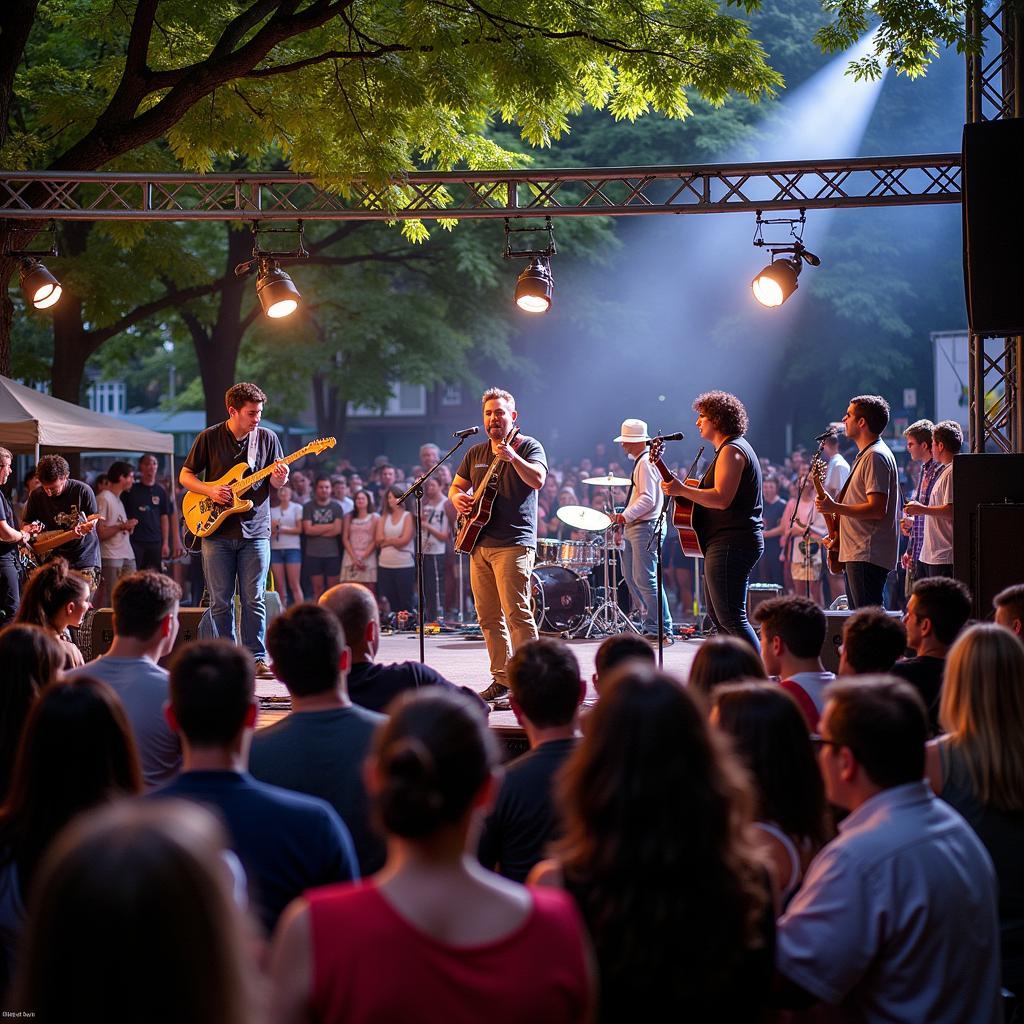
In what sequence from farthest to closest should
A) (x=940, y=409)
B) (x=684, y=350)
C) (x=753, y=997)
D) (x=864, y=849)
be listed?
(x=684, y=350), (x=940, y=409), (x=864, y=849), (x=753, y=997)

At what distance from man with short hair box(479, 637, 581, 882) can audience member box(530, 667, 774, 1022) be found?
1.05 m

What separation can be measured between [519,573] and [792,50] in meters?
24.0

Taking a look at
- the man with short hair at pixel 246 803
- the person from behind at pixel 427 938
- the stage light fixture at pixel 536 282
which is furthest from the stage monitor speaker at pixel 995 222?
Result: the person from behind at pixel 427 938

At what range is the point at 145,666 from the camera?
4.21 meters

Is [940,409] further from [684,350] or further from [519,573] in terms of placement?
[519,573]

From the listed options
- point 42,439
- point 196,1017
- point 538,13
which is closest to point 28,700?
point 196,1017

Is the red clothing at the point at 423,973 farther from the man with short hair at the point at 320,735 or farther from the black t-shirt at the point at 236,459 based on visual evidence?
the black t-shirt at the point at 236,459

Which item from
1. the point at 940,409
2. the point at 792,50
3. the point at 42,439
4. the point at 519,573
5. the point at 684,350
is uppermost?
the point at 792,50

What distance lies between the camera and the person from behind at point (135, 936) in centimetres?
117

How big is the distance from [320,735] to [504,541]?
485 cm

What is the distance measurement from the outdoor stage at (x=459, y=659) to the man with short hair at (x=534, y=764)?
405cm

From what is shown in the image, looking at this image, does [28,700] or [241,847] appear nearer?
[241,847]

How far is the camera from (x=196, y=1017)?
1177mm

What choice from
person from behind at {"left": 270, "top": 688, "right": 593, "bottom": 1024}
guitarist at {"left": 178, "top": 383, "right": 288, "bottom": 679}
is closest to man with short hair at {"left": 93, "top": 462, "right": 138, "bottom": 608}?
guitarist at {"left": 178, "top": 383, "right": 288, "bottom": 679}
